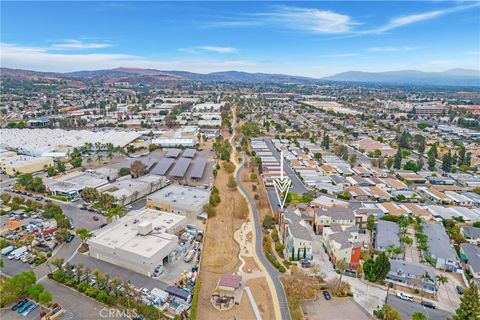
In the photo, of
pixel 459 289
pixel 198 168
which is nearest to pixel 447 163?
pixel 459 289

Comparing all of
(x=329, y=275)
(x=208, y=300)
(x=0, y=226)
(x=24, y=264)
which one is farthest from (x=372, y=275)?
(x=0, y=226)

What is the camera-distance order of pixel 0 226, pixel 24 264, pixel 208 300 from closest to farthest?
pixel 208 300 → pixel 24 264 → pixel 0 226

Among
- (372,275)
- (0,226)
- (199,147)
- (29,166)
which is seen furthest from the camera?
(199,147)

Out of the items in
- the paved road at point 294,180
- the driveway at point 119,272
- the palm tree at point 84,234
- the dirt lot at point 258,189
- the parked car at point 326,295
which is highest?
the palm tree at point 84,234

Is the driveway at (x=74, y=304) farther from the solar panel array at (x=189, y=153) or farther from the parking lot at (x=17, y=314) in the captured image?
the solar panel array at (x=189, y=153)

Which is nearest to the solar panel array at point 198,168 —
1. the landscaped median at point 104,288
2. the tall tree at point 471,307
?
the landscaped median at point 104,288

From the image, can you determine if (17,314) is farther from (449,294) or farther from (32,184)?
(449,294)

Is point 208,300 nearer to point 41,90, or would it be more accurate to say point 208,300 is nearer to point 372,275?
point 372,275
